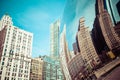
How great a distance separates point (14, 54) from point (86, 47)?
29.3 meters

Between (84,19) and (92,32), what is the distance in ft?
1.04

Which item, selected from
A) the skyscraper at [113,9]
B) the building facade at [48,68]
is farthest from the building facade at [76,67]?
the building facade at [48,68]

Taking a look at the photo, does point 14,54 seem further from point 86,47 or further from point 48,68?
point 86,47

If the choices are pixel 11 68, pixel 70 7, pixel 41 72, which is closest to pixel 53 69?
pixel 41 72

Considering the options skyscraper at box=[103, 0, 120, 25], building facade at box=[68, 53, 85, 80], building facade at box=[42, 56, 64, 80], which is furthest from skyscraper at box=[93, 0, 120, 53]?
building facade at box=[42, 56, 64, 80]

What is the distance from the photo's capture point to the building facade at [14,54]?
27.9m

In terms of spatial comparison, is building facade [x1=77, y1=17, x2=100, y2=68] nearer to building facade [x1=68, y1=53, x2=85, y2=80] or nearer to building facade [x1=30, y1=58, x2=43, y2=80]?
building facade [x1=68, y1=53, x2=85, y2=80]

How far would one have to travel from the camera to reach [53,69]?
3306cm

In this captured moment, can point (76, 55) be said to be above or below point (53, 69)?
below

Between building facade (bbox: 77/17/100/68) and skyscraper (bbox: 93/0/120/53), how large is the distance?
11cm

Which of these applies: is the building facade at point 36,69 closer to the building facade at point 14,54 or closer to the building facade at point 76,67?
the building facade at point 14,54

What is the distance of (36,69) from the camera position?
1309 inches

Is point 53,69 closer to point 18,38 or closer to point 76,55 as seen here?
point 18,38

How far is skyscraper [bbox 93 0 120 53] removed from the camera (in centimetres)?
206
